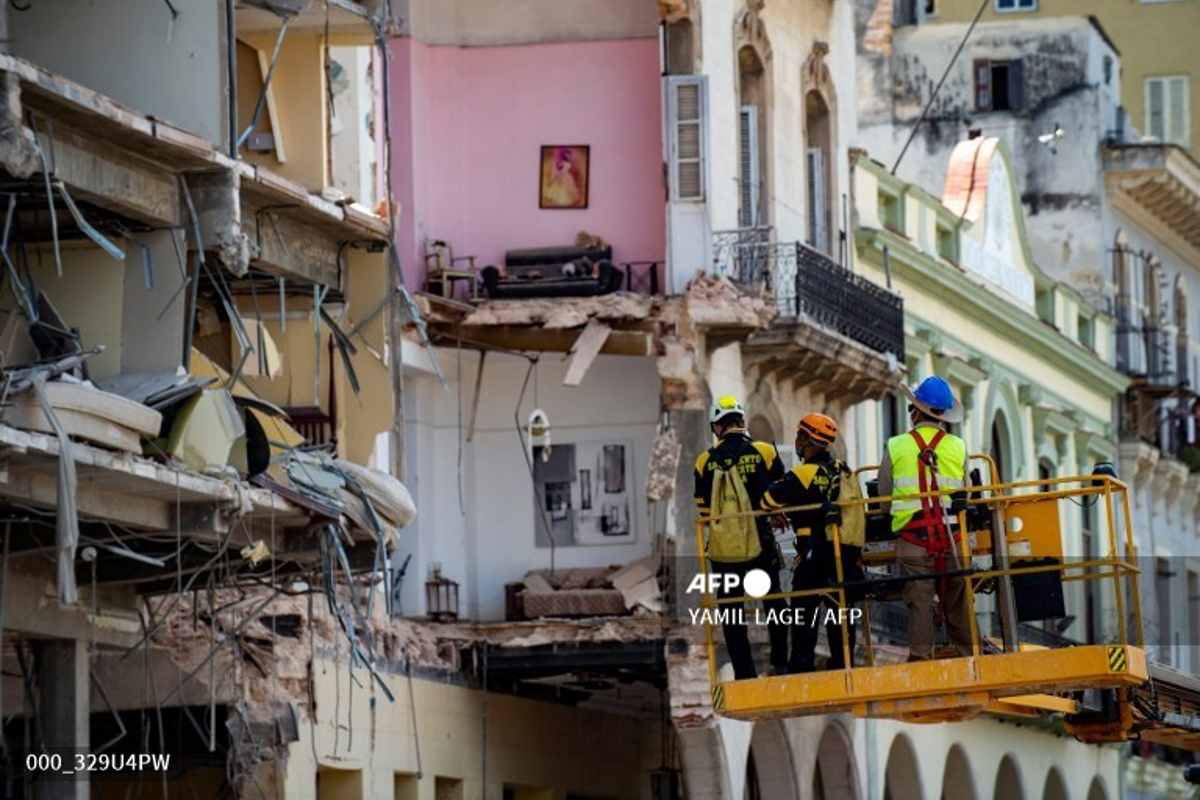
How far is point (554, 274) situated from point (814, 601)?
14.2 meters

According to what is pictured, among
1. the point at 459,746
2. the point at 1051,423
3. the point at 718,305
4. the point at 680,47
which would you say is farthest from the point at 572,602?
the point at 1051,423

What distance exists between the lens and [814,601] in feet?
74.2

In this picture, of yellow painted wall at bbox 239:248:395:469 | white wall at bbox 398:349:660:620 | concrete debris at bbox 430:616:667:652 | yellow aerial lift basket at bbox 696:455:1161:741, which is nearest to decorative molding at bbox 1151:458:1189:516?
white wall at bbox 398:349:660:620

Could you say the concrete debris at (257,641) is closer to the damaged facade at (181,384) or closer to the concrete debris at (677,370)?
the damaged facade at (181,384)

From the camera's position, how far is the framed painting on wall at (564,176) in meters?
37.1

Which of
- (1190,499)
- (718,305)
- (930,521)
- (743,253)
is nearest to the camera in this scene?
(930,521)

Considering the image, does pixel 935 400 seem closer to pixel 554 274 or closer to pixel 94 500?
pixel 94 500

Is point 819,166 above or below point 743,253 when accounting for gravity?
above

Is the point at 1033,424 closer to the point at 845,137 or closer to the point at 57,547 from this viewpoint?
the point at 845,137

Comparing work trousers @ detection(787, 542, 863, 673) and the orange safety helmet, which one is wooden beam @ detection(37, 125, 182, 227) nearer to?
the orange safety helmet

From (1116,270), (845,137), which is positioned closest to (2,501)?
(845,137)

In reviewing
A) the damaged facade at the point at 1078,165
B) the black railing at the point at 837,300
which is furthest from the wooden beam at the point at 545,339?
the damaged facade at the point at 1078,165

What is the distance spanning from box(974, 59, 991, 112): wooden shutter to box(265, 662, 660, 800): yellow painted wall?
58.5ft

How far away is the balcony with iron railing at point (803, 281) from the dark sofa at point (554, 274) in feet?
4.05
